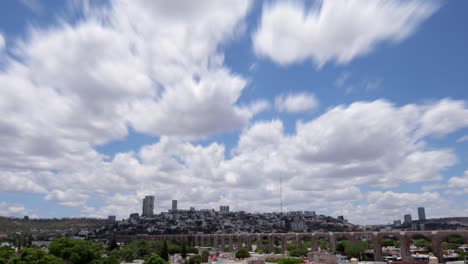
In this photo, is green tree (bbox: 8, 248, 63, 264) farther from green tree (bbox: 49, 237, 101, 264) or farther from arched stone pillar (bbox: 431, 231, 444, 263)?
arched stone pillar (bbox: 431, 231, 444, 263)

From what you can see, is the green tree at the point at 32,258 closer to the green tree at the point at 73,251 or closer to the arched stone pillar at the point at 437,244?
the green tree at the point at 73,251

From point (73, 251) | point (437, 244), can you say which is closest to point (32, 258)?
point (73, 251)

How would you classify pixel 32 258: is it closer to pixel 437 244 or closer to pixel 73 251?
pixel 73 251

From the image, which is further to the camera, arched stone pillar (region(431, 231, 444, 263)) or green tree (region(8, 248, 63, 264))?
arched stone pillar (region(431, 231, 444, 263))

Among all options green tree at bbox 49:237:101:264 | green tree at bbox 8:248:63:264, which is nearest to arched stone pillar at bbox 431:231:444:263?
green tree at bbox 49:237:101:264

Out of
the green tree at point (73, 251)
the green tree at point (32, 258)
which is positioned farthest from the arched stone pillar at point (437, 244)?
the green tree at point (32, 258)

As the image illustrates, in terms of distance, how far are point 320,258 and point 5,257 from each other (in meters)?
45.8

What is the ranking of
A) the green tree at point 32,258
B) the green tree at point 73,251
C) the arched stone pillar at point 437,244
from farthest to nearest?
the arched stone pillar at point 437,244 < the green tree at point 73,251 < the green tree at point 32,258

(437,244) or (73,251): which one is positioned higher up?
(73,251)

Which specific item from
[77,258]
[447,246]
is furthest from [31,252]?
[447,246]

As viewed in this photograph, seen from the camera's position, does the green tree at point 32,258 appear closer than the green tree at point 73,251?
Yes

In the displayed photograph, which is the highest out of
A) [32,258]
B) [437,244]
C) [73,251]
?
[32,258]

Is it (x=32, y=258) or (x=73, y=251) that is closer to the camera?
(x=32, y=258)

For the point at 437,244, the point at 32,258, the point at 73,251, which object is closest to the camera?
the point at 32,258
